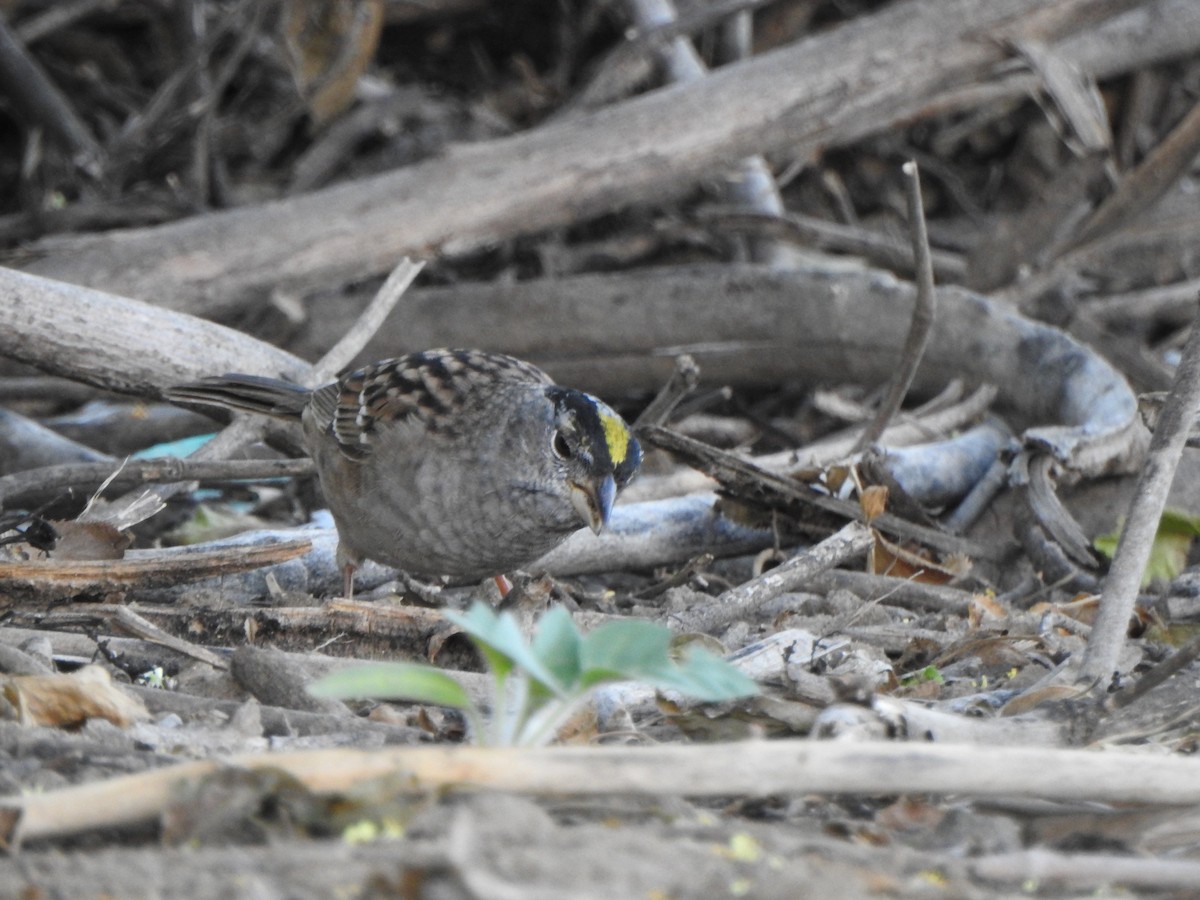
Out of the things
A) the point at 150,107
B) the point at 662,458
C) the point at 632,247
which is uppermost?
the point at 150,107

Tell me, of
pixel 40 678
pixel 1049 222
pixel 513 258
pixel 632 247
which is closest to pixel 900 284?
pixel 1049 222

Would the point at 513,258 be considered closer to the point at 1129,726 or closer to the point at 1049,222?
the point at 1049,222

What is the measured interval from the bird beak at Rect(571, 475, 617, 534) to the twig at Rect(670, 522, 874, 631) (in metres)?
0.31

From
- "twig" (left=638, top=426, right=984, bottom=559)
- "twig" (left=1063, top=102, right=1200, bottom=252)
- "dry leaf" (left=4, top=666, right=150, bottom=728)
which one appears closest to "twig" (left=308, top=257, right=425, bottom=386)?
"twig" (left=638, top=426, right=984, bottom=559)

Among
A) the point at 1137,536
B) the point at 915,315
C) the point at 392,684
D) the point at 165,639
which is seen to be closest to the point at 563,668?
the point at 392,684

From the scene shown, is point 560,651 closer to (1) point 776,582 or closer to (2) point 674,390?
(1) point 776,582

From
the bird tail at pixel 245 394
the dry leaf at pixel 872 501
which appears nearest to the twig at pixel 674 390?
the dry leaf at pixel 872 501

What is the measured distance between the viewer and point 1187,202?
7.14 metres

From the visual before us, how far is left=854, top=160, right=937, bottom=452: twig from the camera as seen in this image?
161 inches

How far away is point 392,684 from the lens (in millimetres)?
2025

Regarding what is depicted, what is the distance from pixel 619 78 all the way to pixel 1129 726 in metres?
4.64

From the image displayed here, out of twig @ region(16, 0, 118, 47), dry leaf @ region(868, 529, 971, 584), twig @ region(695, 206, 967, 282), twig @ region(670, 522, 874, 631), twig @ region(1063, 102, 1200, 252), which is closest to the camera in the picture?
twig @ region(670, 522, 874, 631)

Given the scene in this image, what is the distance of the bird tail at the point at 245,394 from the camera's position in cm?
441

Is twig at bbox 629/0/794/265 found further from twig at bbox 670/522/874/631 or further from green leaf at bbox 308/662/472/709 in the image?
green leaf at bbox 308/662/472/709
